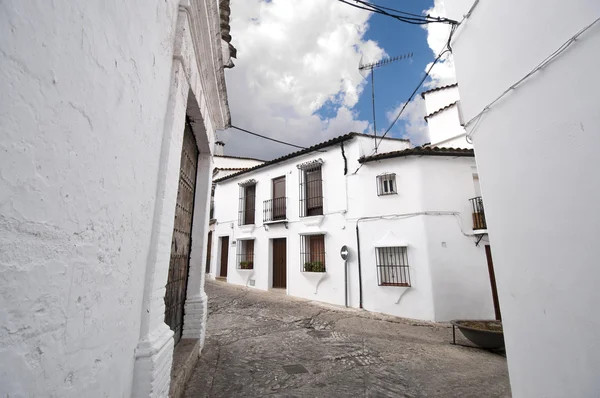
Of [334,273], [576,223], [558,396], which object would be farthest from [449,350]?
[334,273]

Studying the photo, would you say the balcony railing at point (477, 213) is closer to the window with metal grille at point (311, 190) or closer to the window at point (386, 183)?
the window at point (386, 183)

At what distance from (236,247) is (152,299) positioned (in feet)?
36.4

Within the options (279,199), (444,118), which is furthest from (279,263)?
(444,118)

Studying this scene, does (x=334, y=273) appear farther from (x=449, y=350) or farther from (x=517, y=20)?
(x=517, y=20)

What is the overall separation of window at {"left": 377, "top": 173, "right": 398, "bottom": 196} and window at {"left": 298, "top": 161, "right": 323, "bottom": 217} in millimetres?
2330

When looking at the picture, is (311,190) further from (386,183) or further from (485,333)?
(485,333)

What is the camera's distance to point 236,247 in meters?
12.6

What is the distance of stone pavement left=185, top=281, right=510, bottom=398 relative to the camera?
3.14m

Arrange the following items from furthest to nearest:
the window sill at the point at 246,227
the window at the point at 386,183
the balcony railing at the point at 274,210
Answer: the window sill at the point at 246,227
the balcony railing at the point at 274,210
the window at the point at 386,183

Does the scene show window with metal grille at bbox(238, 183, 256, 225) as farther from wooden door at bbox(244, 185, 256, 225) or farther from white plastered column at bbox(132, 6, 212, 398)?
white plastered column at bbox(132, 6, 212, 398)

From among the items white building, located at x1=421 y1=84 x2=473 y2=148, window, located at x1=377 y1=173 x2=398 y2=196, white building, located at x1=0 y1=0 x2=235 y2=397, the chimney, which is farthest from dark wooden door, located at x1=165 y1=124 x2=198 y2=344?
the chimney

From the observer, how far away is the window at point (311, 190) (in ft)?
33.2

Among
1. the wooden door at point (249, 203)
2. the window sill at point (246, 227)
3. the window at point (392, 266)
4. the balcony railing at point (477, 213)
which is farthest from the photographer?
the wooden door at point (249, 203)

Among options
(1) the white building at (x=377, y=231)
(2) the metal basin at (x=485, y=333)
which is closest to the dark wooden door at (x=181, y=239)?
(2) the metal basin at (x=485, y=333)
